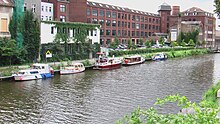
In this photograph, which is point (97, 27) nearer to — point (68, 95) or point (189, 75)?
point (189, 75)

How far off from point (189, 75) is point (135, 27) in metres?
57.4

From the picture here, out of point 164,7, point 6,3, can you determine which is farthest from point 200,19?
point 6,3

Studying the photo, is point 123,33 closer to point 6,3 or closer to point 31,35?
point 31,35

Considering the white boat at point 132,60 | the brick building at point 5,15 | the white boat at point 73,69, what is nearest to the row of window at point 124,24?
the white boat at point 132,60

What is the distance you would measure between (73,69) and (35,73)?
674 centimetres

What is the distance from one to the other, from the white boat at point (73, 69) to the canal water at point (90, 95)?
134cm

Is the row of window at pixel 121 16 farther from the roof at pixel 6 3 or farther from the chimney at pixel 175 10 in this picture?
the roof at pixel 6 3

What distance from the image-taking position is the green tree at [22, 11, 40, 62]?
46500 mm

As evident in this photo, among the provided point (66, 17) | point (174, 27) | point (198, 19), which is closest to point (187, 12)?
point (198, 19)

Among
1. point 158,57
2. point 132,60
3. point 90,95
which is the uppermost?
point 158,57

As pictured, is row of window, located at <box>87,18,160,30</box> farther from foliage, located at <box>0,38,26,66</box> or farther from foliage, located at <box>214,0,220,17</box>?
foliage, located at <box>214,0,220,17</box>

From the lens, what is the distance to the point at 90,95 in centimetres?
3061

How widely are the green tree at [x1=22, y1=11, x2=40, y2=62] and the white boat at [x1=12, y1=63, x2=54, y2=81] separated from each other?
19.4 ft

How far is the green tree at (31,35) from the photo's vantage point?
4650 centimetres
